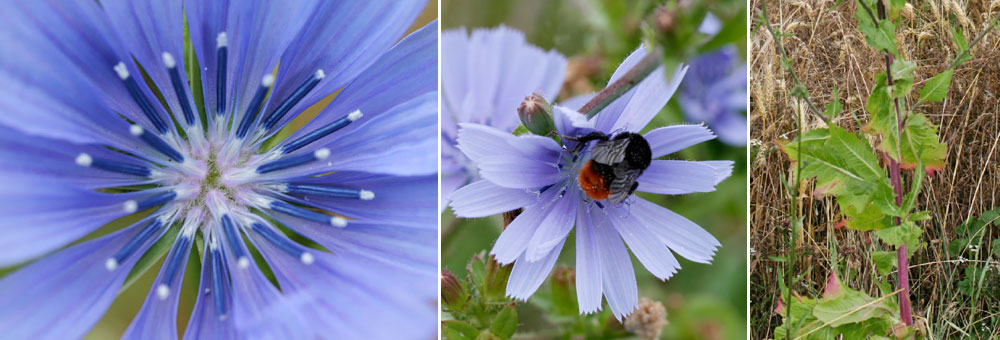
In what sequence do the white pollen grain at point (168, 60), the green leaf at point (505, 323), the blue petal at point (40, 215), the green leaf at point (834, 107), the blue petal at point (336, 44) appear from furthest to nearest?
the green leaf at point (834, 107) → the green leaf at point (505, 323) → the blue petal at point (336, 44) → the white pollen grain at point (168, 60) → the blue petal at point (40, 215)

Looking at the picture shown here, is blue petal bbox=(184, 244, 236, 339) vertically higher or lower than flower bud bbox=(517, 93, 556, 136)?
lower

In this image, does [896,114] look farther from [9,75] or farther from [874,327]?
[9,75]

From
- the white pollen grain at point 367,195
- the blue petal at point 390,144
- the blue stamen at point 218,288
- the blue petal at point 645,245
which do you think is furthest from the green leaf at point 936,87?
the blue stamen at point 218,288

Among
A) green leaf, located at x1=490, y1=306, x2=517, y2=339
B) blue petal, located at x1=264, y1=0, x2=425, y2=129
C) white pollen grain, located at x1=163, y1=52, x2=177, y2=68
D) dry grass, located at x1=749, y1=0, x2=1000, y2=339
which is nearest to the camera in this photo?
white pollen grain, located at x1=163, y1=52, x2=177, y2=68

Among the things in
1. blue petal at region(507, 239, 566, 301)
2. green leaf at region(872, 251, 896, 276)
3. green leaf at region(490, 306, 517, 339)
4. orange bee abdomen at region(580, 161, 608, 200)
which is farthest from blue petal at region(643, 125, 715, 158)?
green leaf at region(872, 251, 896, 276)

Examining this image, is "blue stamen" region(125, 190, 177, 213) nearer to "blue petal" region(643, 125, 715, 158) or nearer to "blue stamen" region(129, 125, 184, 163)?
"blue stamen" region(129, 125, 184, 163)

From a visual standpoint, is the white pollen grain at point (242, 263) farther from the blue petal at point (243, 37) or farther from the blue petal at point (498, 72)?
the blue petal at point (498, 72)

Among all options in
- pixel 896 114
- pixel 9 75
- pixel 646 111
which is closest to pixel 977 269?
pixel 896 114
